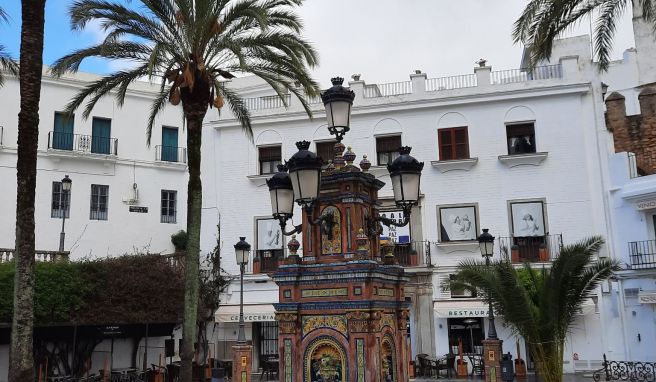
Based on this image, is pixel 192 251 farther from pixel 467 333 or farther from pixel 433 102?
pixel 433 102

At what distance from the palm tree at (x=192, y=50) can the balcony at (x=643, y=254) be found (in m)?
13.9

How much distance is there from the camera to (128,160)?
96.2 ft

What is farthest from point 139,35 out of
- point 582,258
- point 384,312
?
point 582,258

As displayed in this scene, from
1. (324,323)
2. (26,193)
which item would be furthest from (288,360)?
(26,193)

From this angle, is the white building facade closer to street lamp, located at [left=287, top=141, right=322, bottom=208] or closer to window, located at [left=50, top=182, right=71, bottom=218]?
window, located at [left=50, top=182, right=71, bottom=218]

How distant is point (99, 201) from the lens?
28578 mm

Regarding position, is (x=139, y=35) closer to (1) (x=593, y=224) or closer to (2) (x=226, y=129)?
(2) (x=226, y=129)

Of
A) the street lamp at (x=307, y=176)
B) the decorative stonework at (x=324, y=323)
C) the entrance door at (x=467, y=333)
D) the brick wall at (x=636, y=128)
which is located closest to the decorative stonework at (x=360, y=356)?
the decorative stonework at (x=324, y=323)

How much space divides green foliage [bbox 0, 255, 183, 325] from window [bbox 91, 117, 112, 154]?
7947 millimetres

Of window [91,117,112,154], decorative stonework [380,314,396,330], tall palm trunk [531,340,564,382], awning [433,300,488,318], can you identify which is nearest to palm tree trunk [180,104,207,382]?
decorative stonework [380,314,396,330]

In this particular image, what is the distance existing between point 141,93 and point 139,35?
1578 centimetres

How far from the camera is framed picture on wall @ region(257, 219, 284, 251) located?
26109 millimetres

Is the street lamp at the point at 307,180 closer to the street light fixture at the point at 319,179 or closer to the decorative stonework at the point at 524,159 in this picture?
the street light fixture at the point at 319,179

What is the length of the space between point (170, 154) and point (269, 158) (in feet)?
19.9
